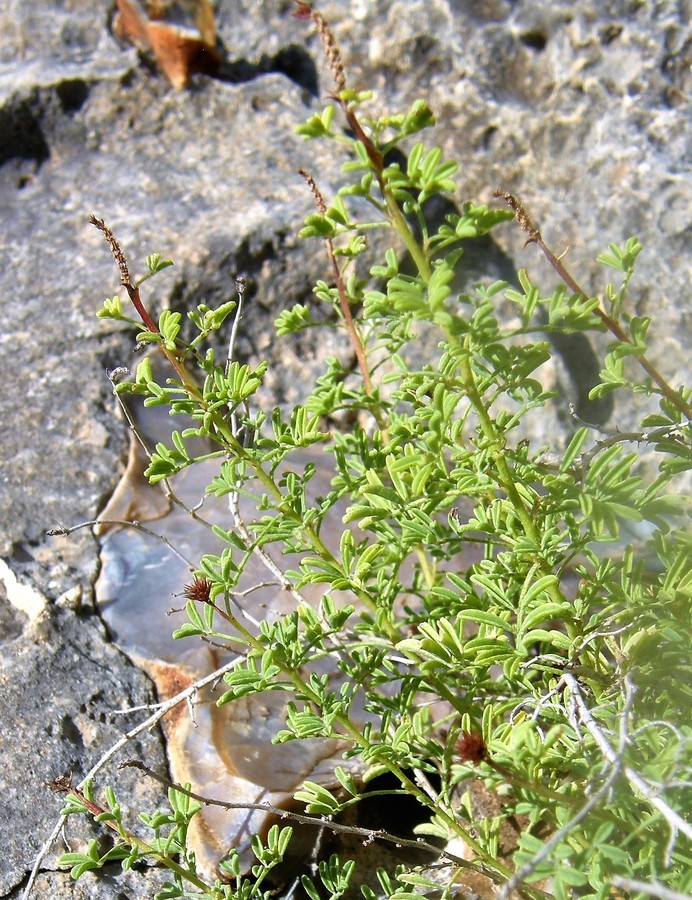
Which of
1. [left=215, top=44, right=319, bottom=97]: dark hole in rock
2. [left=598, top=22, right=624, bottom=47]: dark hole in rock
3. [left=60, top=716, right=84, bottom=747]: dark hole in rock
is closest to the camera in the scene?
[left=60, top=716, right=84, bottom=747]: dark hole in rock

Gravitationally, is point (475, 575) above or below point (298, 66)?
below

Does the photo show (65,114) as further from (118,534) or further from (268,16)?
(118,534)

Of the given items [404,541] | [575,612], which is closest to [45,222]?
[404,541]

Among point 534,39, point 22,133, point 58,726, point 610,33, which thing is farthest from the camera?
point 22,133

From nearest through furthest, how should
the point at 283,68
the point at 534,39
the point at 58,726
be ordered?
the point at 58,726 → the point at 534,39 → the point at 283,68

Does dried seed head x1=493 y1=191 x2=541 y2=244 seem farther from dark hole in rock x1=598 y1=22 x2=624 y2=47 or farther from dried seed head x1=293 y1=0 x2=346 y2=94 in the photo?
dark hole in rock x1=598 y1=22 x2=624 y2=47

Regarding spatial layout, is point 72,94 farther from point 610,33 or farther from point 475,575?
point 475,575

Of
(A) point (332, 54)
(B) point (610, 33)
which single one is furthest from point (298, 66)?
(A) point (332, 54)

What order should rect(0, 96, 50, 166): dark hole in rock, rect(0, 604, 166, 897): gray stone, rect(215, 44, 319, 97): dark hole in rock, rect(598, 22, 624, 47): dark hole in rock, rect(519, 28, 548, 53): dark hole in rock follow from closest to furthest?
rect(0, 604, 166, 897): gray stone
rect(598, 22, 624, 47): dark hole in rock
rect(519, 28, 548, 53): dark hole in rock
rect(0, 96, 50, 166): dark hole in rock
rect(215, 44, 319, 97): dark hole in rock

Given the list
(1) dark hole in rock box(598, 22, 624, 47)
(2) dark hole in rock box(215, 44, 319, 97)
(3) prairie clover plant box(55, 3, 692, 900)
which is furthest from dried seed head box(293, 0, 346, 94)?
(2) dark hole in rock box(215, 44, 319, 97)
